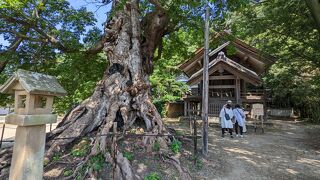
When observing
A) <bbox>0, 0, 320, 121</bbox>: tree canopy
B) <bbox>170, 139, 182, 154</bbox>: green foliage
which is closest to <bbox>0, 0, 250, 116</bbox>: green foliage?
<bbox>0, 0, 320, 121</bbox>: tree canopy

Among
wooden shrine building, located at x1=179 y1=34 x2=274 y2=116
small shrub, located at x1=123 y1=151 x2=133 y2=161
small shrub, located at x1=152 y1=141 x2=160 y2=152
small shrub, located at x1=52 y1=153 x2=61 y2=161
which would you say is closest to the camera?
small shrub, located at x1=52 y1=153 x2=61 y2=161

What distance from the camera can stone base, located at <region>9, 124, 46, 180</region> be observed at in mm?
2975

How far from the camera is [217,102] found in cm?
1470

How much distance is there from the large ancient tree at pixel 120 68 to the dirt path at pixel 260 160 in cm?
148

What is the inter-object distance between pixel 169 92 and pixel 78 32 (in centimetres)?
1195

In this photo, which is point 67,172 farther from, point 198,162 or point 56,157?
point 198,162

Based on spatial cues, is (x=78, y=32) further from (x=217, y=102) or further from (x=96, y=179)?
(x=217, y=102)

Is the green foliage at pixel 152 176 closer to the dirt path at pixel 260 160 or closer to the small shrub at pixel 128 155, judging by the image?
the small shrub at pixel 128 155

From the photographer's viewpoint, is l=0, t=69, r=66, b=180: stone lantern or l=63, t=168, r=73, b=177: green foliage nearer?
l=0, t=69, r=66, b=180: stone lantern

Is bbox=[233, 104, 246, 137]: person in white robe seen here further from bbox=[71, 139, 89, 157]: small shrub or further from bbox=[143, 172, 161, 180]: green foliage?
bbox=[71, 139, 89, 157]: small shrub

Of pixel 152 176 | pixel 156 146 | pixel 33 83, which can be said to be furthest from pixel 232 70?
pixel 33 83

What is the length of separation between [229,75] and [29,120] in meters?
13.6

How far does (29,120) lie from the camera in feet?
9.82

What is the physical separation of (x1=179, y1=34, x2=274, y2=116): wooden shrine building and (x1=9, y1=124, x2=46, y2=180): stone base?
38.2 ft
